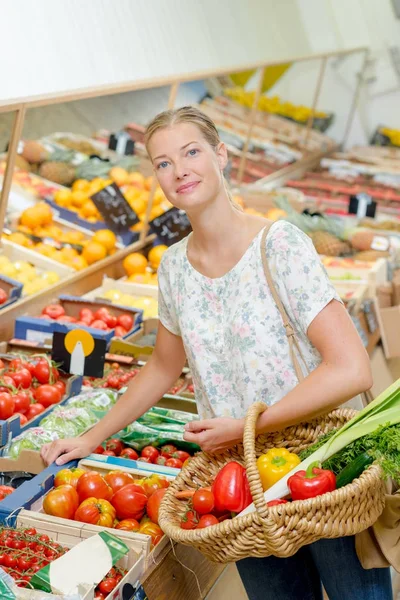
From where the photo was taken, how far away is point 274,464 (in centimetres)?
225

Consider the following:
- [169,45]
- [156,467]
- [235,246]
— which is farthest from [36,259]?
[235,246]

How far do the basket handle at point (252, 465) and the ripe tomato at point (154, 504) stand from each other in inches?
31.4

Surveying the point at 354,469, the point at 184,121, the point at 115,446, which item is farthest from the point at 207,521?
the point at 115,446

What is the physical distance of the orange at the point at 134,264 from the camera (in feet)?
18.2

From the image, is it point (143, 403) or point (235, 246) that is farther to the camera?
point (143, 403)

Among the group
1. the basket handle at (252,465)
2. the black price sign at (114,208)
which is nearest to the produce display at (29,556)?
the basket handle at (252,465)

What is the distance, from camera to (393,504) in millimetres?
2318

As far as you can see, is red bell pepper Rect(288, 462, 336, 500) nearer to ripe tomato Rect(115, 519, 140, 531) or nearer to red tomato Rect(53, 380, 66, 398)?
ripe tomato Rect(115, 519, 140, 531)

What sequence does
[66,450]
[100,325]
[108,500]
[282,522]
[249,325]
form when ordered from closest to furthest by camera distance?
[282,522]
[249,325]
[108,500]
[66,450]
[100,325]

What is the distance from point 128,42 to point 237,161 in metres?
2.63

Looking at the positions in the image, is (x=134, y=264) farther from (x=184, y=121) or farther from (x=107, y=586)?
(x=107, y=586)

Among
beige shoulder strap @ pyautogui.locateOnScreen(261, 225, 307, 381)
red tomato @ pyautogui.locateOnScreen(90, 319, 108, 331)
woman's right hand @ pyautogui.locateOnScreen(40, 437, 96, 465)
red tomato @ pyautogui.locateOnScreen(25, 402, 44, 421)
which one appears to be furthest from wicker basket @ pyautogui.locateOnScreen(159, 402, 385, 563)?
red tomato @ pyautogui.locateOnScreen(90, 319, 108, 331)

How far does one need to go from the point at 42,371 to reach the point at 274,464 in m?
1.76

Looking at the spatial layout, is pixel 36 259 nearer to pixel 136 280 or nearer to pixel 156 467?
pixel 136 280
